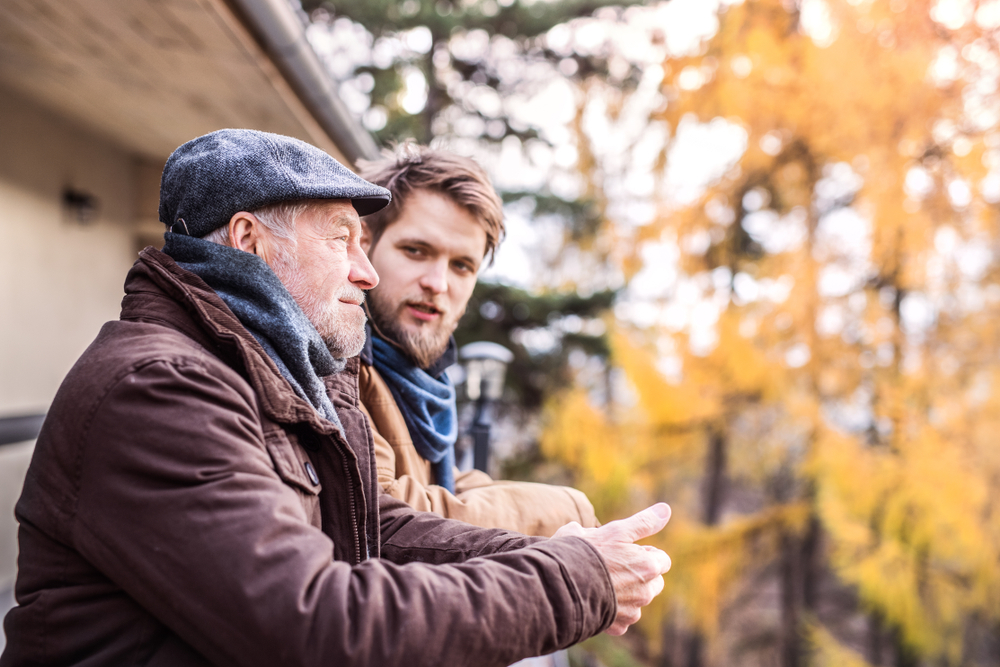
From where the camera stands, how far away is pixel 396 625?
80 cm

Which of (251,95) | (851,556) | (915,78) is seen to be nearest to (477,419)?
(251,95)

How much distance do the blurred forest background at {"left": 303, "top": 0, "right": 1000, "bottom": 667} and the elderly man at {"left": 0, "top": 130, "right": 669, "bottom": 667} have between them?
5.53m

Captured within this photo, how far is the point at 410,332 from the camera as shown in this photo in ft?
5.33

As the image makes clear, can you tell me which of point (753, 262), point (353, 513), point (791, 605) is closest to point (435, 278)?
point (353, 513)

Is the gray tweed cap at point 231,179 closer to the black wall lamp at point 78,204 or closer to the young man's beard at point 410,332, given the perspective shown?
the young man's beard at point 410,332

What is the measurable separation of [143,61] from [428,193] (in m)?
2.23

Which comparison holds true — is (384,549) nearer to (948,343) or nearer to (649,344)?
(649,344)

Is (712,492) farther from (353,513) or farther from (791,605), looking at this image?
(353,513)

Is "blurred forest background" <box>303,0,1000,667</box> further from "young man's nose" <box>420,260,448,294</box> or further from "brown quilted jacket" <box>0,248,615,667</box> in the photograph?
"brown quilted jacket" <box>0,248,615,667</box>

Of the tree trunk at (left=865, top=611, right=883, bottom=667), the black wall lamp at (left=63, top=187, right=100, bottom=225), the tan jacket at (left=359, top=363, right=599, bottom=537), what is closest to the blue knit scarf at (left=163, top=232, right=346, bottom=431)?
the tan jacket at (left=359, top=363, right=599, bottom=537)

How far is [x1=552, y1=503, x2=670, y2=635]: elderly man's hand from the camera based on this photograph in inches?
39.4

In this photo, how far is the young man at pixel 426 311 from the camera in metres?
1.52

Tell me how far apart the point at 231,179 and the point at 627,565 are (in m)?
0.88

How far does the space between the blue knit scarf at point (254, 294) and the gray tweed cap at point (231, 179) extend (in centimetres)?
5
